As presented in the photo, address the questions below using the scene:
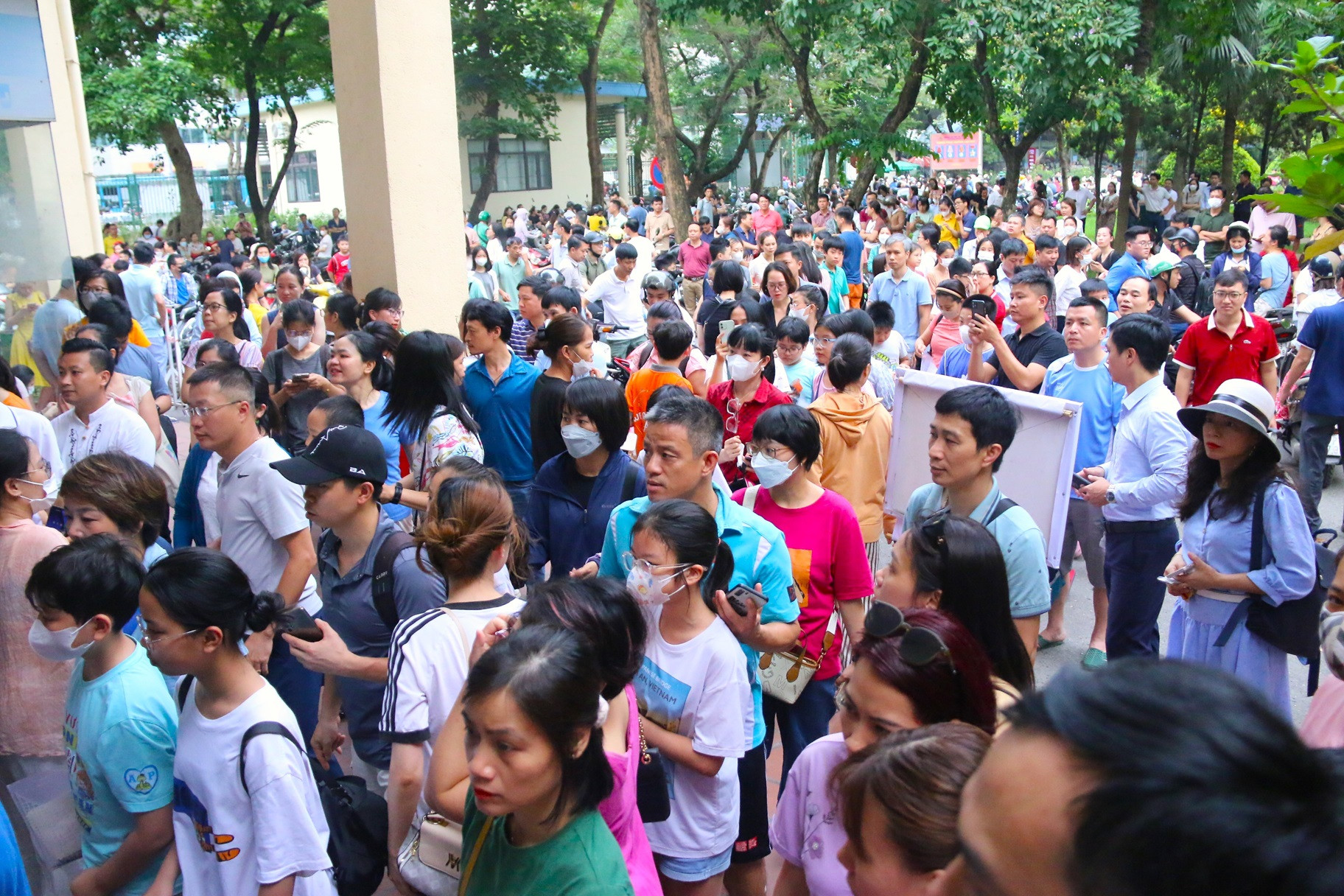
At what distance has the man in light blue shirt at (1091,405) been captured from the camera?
524 cm

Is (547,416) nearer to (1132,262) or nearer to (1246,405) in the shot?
(1246,405)

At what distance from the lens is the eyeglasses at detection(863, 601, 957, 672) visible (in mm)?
2107

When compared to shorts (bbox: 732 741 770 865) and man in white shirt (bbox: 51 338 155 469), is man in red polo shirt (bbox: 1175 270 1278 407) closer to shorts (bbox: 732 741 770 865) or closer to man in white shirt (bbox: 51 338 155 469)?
shorts (bbox: 732 741 770 865)

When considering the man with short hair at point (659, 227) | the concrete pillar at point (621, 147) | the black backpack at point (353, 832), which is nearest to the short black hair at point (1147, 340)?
the black backpack at point (353, 832)

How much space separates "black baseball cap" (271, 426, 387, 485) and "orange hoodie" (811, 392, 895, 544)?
7.61ft

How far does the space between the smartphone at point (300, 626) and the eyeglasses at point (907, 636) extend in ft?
4.89

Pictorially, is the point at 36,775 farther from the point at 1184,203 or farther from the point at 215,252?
Answer: the point at 1184,203

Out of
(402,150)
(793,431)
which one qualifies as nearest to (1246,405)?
(793,431)

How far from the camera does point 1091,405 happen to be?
5281 mm

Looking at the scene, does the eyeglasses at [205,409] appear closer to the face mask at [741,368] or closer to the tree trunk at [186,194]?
the face mask at [741,368]

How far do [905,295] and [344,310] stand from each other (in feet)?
14.8

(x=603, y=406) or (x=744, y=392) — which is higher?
(x=603, y=406)

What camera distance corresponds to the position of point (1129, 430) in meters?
4.62

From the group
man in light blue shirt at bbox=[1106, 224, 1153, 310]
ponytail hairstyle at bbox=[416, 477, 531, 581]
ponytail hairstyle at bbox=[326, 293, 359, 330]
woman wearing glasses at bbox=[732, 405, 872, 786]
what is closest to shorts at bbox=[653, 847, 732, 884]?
woman wearing glasses at bbox=[732, 405, 872, 786]
